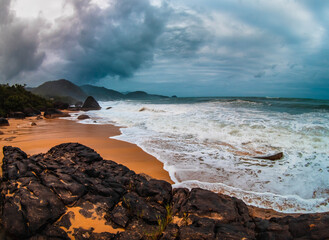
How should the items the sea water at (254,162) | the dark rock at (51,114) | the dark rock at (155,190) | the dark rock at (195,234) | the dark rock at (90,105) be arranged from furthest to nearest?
1. the dark rock at (90,105)
2. the dark rock at (51,114)
3. the sea water at (254,162)
4. the dark rock at (155,190)
5. the dark rock at (195,234)

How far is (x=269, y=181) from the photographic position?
443 centimetres

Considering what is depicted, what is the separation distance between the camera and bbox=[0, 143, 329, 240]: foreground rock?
6.98ft

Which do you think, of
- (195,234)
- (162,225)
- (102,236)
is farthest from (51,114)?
(195,234)

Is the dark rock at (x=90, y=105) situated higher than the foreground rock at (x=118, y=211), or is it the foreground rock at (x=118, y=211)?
the dark rock at (x=90, y=105)

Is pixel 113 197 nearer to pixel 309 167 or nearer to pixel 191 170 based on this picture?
pixel 191 170

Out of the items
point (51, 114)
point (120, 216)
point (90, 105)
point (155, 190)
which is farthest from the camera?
point (90, 105)

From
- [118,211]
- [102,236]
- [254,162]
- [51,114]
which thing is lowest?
[254,162]

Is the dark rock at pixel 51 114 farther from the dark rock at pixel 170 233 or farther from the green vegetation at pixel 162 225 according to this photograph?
the dark rock at pixel 170 233

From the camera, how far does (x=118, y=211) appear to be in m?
2.46

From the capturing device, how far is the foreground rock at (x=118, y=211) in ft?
6.98

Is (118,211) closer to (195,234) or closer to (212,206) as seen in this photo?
(195,234)

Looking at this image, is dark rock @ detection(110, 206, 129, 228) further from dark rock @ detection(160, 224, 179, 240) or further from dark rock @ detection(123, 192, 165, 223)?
dark rock @ detection(160, 224, 179, 240)

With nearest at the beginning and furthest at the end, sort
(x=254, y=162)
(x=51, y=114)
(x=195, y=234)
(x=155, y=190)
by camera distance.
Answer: (x=195, y=234) < (x=155, y=190) < (x=254, y=162) < (x=51, y=114)

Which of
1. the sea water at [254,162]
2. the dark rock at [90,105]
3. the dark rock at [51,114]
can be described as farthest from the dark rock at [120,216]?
the dark rock at [90,105]
